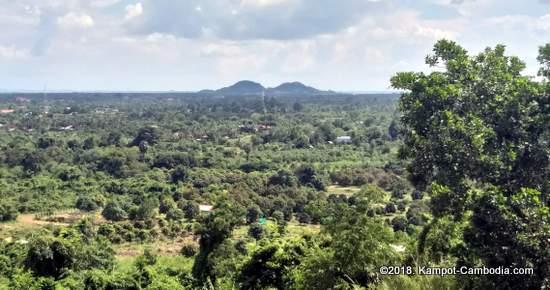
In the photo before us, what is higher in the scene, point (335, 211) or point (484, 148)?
point (484, 148)

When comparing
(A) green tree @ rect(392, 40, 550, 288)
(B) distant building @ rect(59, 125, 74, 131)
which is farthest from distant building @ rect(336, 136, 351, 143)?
(A) green tree @ rect(392, 40, 550, 288)

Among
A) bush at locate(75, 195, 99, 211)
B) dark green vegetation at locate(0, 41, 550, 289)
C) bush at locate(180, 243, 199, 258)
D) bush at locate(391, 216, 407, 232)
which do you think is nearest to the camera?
dark green vegetation at locate(0, 41, 550, 289)

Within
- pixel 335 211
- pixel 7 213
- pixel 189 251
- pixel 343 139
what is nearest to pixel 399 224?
pixel 189 251

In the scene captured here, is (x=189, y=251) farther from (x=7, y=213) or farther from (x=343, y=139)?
(x=343, y=139)

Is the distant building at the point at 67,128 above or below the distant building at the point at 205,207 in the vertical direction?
above

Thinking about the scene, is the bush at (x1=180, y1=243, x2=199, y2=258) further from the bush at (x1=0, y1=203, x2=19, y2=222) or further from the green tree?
the green tree

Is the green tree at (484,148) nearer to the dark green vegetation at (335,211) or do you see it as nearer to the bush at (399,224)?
the dark green vegetation at (335,211)

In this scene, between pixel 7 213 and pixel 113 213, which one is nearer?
pixel 7 213

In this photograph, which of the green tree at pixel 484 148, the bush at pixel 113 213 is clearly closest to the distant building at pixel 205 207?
the bush at pixel 113 213
